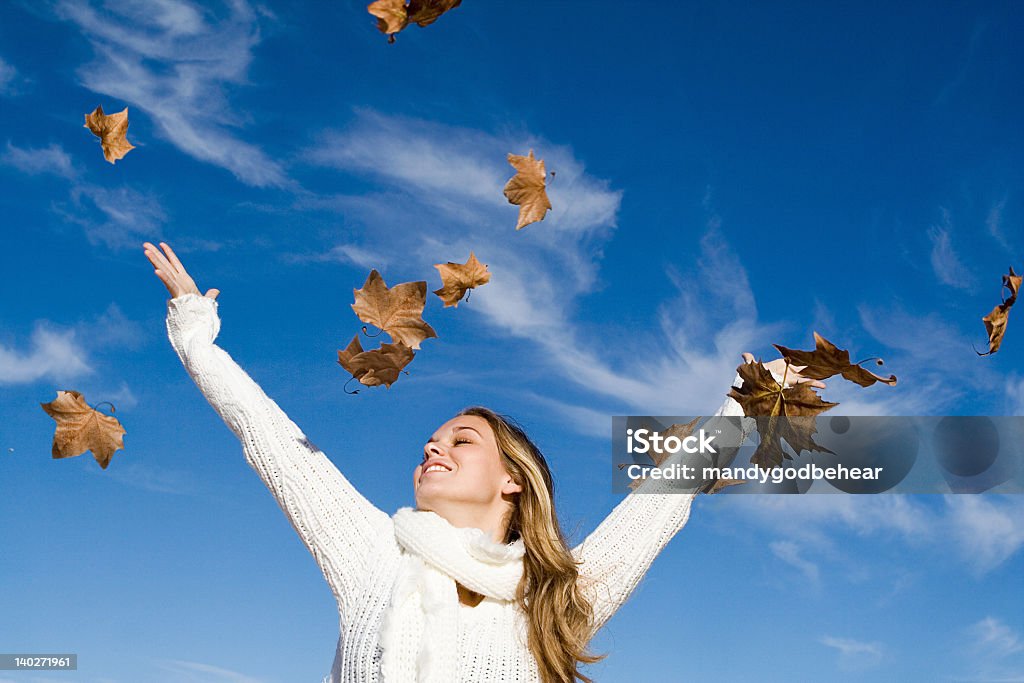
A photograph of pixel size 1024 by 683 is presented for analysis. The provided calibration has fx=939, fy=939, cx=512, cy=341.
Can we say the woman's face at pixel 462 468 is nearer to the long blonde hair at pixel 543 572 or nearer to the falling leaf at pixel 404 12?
the long blonde hair at pixel 543 572

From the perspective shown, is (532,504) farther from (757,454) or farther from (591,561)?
(757,454)

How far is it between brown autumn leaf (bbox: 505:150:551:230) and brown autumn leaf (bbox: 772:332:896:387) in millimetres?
1342

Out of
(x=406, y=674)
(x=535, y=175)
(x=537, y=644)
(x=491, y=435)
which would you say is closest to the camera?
(x=406, y=674)

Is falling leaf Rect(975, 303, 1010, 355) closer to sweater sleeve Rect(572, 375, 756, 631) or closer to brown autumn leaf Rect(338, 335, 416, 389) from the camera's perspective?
sweater sleeve Rect(572, 375, 756, 631)

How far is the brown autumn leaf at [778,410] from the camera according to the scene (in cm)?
363

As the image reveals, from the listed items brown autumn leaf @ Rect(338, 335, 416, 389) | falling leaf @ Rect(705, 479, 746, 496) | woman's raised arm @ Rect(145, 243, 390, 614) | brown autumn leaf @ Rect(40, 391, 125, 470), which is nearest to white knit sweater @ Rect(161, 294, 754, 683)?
woman's raised arm @ Rect(145, 243, 390, 614)

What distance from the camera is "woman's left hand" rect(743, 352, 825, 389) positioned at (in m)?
3.63

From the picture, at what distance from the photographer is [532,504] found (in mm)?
3881

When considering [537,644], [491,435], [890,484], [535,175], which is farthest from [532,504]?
[890,484]

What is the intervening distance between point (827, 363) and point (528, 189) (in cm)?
157

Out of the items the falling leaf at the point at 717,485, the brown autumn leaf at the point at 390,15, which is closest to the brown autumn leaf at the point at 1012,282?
the falling leaf at the point at 717,485

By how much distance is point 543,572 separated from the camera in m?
3.66

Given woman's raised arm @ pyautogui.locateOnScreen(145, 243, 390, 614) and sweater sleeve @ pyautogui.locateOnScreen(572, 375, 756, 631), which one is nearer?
woman's raised arm @ pyautogui.locateOnScreen(145, 243, 390, 614)

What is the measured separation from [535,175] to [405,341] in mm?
1025
